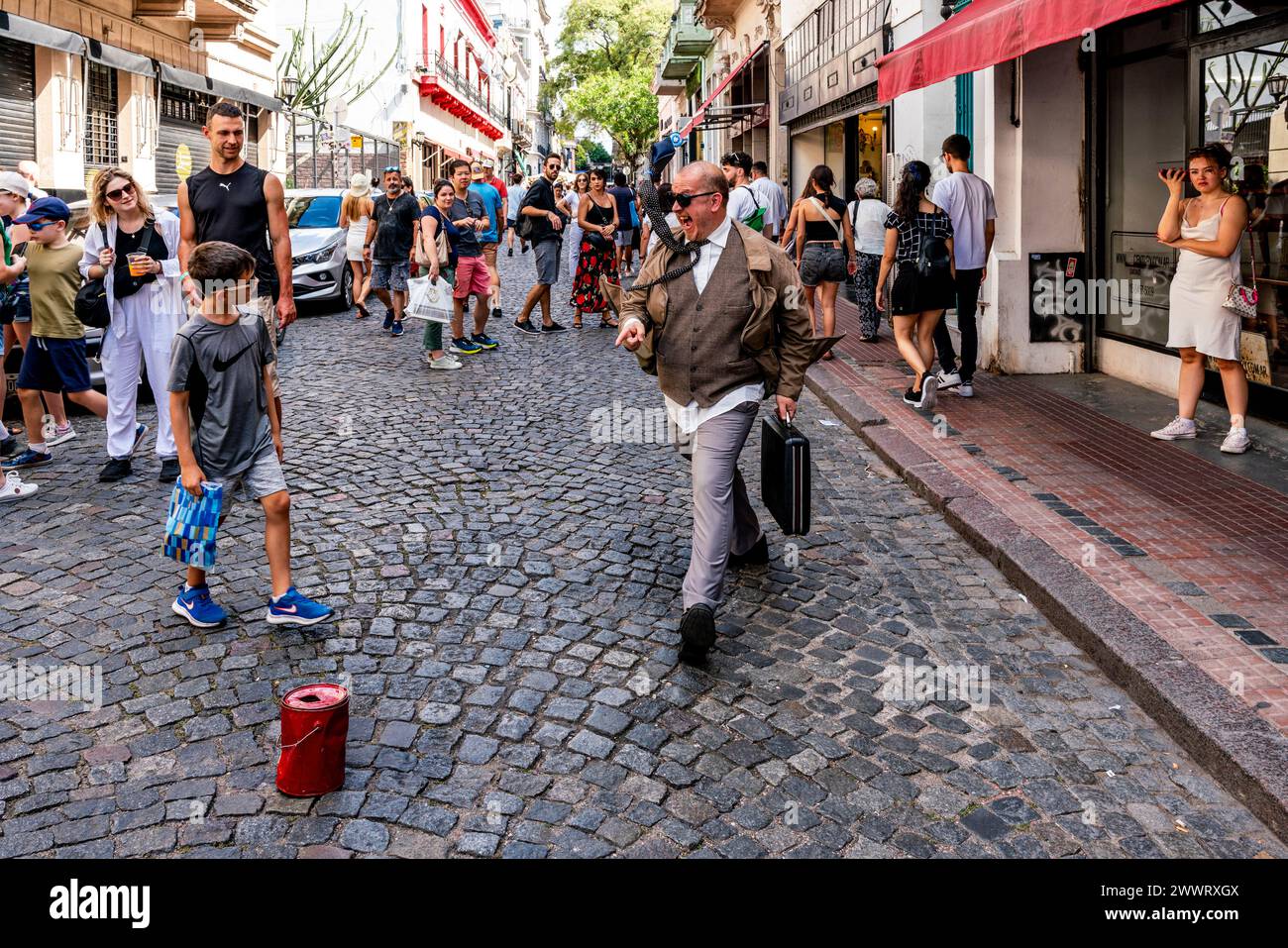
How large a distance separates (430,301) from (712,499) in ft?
23.0

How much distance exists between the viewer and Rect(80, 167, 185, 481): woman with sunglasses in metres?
6.79

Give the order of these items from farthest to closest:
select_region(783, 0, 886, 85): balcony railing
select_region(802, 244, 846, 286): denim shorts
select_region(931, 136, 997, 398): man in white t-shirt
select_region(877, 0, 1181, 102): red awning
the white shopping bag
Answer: select_region(783, 0, 886, 85): balcony railing
select_region(802, 244, 846, 286): denim shorts
the white shopping bag
select_region(931, 136, 997, 398): man in white t-shirt
select_region(877, 0, 1181, 102): red awning

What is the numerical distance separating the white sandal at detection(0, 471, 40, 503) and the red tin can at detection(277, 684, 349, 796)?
409 centimetres

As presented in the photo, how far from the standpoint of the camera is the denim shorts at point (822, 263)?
37.7 feet

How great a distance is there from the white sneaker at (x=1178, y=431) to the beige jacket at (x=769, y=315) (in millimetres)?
3860

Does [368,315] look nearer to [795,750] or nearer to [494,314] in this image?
[494,314]

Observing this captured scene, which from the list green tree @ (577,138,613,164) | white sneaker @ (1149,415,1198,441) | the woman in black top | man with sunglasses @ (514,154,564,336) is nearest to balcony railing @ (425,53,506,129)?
man with sunglasses @ (514,154,564,336)

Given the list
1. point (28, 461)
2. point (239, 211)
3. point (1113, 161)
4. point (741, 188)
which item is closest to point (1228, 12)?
point (1113, 161)

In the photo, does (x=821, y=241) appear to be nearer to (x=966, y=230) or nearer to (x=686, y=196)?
(x=966, y=230)

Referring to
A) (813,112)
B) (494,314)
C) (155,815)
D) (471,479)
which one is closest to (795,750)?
(155,815)

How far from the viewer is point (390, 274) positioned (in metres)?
14.2

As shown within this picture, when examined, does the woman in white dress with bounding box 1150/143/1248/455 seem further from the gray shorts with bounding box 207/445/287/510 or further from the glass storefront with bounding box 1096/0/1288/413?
the gray shorts with bounding box 207/445/287/510

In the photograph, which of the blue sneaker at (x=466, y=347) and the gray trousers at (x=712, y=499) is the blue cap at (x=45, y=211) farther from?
the blue sneaker at (x=466, y=347)
